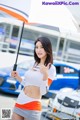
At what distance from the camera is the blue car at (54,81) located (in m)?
11.3

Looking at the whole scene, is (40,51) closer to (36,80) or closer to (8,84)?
(36,80)

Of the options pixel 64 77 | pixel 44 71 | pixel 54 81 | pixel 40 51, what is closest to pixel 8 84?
pixel 54 81

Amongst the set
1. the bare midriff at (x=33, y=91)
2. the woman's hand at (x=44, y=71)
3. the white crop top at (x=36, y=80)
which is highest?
the woman's hand at (x=44, y=71)

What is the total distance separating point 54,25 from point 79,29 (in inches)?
14.7

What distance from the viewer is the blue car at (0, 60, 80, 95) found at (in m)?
Result: 11.3

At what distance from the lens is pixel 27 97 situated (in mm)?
3785

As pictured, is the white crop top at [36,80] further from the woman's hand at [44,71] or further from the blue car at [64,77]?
the blue car at [64,77]

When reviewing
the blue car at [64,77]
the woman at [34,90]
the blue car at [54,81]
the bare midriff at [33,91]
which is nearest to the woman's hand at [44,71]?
the woman at [34,90]

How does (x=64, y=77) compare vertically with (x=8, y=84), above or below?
above

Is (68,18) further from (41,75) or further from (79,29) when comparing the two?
(41,75)

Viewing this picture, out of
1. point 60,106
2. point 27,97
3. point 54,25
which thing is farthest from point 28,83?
point 60,106

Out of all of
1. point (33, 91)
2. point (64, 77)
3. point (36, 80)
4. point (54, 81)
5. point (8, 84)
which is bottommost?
point (8, 84)

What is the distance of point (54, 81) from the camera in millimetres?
12242

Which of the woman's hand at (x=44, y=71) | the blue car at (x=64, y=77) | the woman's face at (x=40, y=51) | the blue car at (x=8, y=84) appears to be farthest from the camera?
the blue car at (x=64, y=77)
